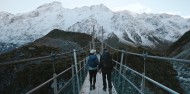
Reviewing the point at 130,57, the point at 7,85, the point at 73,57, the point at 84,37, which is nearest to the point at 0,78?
the point at 7,85

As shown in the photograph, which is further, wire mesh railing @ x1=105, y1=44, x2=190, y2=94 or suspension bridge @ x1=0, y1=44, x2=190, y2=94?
wire mesh railing @ x1=105, y1=44, x2=190, y2=94

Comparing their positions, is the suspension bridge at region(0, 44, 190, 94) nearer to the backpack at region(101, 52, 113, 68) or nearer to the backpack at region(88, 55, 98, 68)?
the backpack at region(101, 52, 113, 68)

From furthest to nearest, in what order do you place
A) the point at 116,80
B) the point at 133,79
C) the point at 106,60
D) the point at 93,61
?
the point at 116,80, the point at 93,61, the point at 106,60, the point at 133,79

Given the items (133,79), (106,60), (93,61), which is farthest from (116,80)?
(133,79)

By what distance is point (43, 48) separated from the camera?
63.6 m

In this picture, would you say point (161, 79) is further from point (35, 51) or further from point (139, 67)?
point (35, 51)

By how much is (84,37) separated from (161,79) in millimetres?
60885

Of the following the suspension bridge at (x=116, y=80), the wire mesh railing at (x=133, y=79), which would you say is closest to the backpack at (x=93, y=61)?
the suspension bridge at (x=116, y=80)

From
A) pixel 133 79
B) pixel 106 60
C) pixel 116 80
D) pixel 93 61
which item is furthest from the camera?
pixel 116 80

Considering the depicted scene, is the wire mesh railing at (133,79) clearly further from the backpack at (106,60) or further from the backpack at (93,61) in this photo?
the backpack at (93,61)

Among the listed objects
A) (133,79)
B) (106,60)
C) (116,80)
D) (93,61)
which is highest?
(106,60)

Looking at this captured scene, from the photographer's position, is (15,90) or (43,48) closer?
(15,90)

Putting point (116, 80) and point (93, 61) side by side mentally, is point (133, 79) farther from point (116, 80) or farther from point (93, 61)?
point (116, 80)

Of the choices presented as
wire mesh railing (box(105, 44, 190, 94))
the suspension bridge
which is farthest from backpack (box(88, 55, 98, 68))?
wire mesh railing (box(105, 44, 190, 94))
